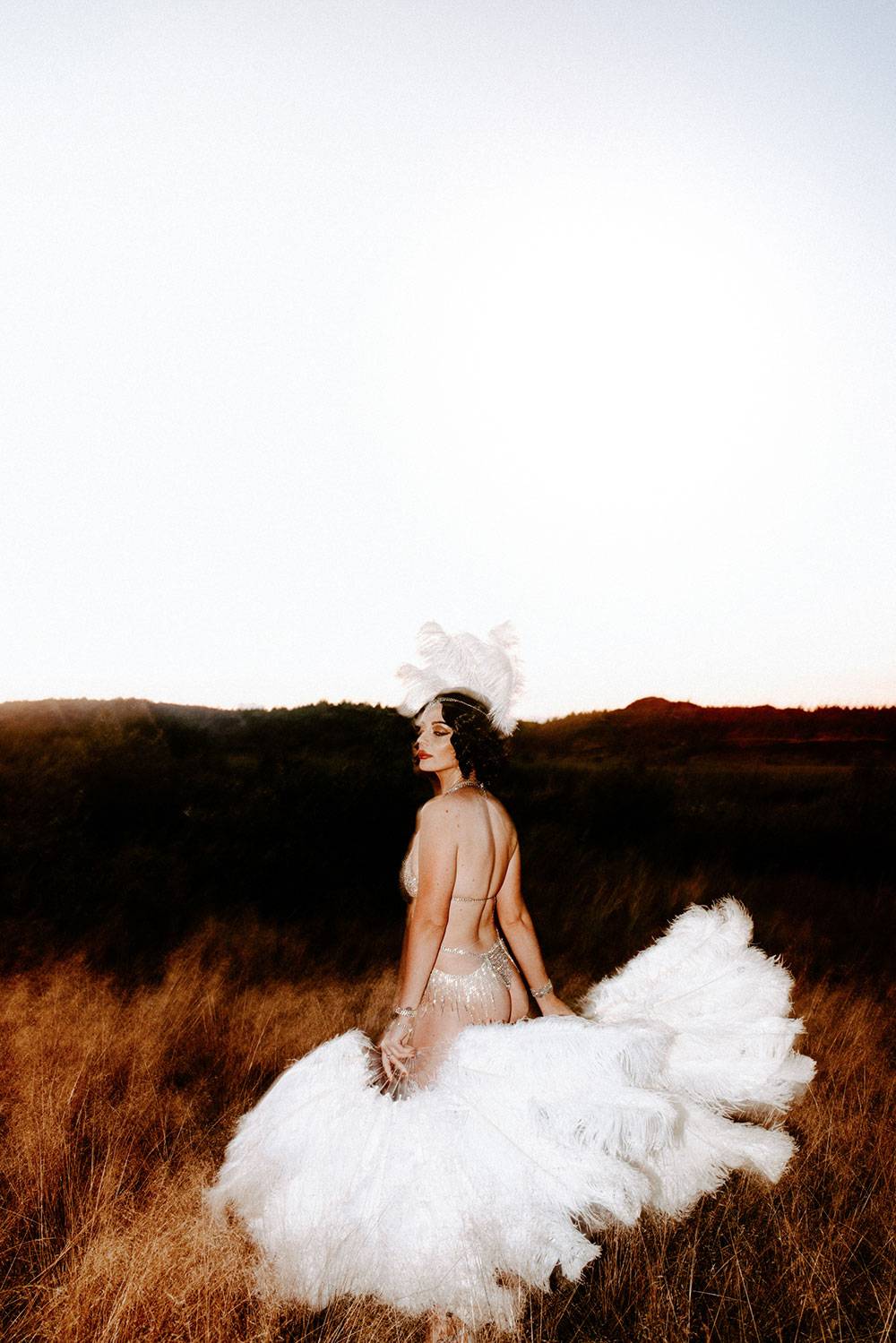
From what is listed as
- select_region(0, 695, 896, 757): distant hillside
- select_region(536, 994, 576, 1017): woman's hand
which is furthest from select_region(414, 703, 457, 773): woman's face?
select_region(0, 695, 896, 757): distant hillside

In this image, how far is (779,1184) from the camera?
3.12 m

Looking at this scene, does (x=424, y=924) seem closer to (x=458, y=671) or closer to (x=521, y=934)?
(x=521, y=934)

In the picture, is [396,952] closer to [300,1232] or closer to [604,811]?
[300,1232]

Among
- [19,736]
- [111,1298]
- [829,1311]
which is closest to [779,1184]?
[829,1311]

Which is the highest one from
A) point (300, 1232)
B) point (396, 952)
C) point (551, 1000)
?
point (551, 1000)

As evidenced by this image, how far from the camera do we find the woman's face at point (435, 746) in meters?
2.51

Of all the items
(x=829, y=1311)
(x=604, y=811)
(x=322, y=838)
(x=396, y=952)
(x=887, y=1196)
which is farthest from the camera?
(x=604, y=811)

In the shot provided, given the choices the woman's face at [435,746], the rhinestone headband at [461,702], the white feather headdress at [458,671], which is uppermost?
the white feather headdress at [458,671]

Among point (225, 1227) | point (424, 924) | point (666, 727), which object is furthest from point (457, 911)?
point (666, 727)

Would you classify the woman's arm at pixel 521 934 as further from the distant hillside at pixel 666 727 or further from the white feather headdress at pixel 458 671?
the distant hillside at pixel 666 727

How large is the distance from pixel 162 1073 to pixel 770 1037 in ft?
10.8

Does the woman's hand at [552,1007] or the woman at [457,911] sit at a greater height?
the woman at [457,911]

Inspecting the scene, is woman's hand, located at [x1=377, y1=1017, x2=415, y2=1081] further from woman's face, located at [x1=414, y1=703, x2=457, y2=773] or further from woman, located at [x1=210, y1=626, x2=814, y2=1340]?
woman's face, located at [x1=414, y1=703, x2=457, y2=773]

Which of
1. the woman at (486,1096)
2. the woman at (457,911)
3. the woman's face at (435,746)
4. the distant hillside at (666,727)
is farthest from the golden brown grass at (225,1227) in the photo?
the distant hillside at (666,727)
